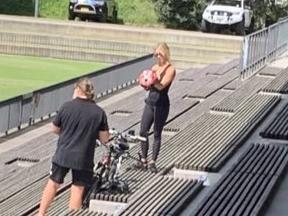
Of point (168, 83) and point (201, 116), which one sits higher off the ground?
point (168, 83)

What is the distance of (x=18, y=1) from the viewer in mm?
37281

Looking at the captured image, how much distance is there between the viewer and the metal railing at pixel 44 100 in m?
16.0

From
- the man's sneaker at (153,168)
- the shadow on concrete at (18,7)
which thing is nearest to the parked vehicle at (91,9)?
the shadow on concrete at (18,7)

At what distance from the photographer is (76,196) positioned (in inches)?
330

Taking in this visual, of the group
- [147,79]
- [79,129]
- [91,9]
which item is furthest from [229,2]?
[79,129]

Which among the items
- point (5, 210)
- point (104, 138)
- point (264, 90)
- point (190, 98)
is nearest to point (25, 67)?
point (190, 98)

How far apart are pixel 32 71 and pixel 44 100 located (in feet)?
29.6

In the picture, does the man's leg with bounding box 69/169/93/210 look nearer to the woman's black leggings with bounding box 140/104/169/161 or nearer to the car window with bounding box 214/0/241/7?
the woman's black leggings with bounding box 140/104/169/161

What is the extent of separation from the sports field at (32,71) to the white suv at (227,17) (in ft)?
18.3

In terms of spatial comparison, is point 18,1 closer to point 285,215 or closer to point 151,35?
point 151,35

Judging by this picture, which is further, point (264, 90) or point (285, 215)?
point (264, 90)

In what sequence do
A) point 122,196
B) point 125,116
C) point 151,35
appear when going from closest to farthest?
point 122,196, point 125,116, point 151,35

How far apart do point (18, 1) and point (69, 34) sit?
22.6ft

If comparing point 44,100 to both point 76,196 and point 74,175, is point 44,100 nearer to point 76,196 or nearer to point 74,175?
point 76,196
